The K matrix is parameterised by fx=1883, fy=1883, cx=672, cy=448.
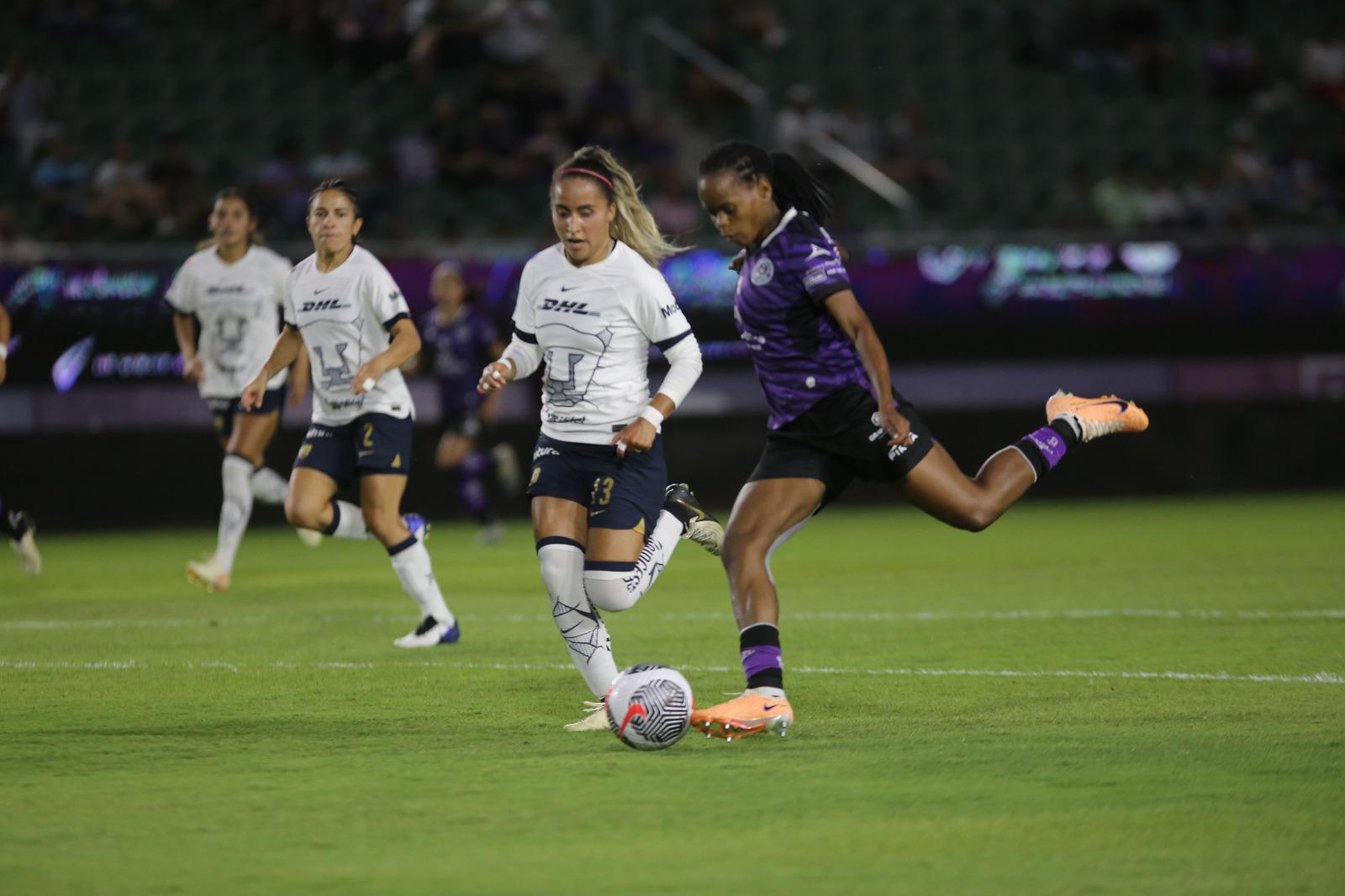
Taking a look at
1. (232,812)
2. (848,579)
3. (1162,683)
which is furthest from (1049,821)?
(848,579)

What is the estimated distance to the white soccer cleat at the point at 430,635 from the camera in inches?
400

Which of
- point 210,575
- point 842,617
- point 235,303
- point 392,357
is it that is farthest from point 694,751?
point 235,303

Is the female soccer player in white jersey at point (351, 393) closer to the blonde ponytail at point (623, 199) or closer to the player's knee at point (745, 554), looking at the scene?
the blonde ponytail at point (623, 199)

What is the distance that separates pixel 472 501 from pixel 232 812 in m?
12.4

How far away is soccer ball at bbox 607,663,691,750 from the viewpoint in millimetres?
6719

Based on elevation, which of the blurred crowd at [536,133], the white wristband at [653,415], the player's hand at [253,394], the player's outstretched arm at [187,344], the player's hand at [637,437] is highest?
the blurred crowd at [536,133]

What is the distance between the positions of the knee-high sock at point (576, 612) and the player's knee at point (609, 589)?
A: 78 millimetres

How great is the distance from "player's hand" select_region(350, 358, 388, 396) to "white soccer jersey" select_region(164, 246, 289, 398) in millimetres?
4131

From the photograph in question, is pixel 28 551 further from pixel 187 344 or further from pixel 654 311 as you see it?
pixel 654 311

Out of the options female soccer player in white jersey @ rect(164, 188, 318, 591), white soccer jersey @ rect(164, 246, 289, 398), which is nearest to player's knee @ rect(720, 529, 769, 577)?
female soccer player in white jersey @ rect(164, 188, 318, 591)

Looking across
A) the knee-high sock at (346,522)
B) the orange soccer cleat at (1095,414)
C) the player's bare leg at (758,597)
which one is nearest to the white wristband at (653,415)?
the player's bare leg at (758,597)

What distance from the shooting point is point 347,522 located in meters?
10.8

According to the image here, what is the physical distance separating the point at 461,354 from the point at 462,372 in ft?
0.57

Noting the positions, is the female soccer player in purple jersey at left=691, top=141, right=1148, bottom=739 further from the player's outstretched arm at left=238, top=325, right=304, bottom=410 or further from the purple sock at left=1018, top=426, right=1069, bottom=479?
the player's outstretched arm at left=238, top=325, right=304, bottom=410
